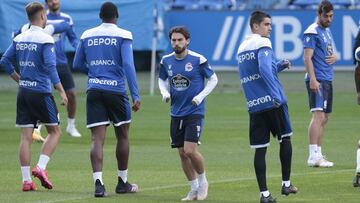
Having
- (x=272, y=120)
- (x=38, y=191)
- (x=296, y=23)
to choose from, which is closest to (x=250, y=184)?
(x=272, y=120)

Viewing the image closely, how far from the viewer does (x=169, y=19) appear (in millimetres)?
32375

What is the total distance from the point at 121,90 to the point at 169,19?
1871 cm

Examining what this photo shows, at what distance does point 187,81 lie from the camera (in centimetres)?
1325

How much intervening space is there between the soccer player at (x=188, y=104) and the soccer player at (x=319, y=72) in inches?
128

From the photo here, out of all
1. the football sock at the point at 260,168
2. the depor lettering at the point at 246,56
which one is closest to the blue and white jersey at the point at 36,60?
the depor lettering at the point at 246,56

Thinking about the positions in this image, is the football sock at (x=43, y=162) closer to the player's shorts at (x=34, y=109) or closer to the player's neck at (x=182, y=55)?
the player's shorts at (x=34, y=109)

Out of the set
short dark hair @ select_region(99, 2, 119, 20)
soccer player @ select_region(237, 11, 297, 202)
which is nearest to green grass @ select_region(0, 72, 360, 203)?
soccer player @ select_region(237, 11, 297, 202)

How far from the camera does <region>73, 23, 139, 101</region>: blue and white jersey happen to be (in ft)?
44.8

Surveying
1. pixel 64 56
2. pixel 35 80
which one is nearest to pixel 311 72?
pixel 35 80

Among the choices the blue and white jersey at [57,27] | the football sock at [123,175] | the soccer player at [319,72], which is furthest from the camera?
the blue and white jersey at [57,27]

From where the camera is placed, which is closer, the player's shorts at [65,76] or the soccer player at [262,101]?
the soccer player at [262,101]

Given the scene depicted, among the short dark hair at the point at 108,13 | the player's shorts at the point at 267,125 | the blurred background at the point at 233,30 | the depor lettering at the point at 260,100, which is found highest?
the short dark hair at the point at 108,13

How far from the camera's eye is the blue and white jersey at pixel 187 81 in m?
13.2

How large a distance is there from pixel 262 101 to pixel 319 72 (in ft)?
12.4
